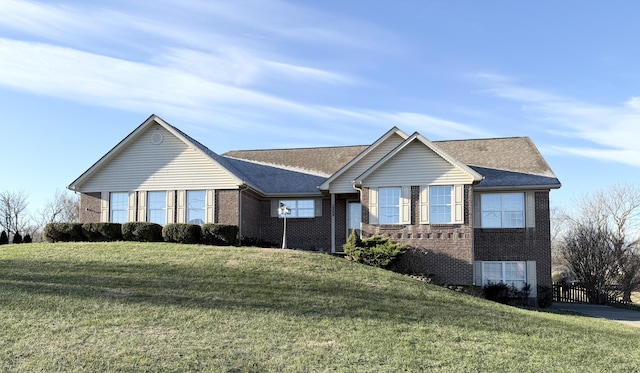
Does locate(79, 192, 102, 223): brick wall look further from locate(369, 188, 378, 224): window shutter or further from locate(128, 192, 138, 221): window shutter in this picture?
locate(369, 188, 378, 224): window shutter

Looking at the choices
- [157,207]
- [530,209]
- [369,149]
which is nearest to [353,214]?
[369,149]

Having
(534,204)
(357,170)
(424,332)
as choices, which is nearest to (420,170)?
(357,170)

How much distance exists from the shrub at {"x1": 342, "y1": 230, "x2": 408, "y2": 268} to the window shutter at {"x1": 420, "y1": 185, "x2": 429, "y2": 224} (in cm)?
159

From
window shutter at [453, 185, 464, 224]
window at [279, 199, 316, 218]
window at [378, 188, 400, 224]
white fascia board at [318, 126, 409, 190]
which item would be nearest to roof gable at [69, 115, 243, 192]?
window at [279, 199, 316, 218]

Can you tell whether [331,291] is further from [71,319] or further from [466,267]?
[466,267]

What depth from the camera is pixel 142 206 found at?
24.8 metres

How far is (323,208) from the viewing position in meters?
25.9

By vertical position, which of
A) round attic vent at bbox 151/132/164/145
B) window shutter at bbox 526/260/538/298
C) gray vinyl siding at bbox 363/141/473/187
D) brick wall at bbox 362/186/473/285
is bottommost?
window shutter at bbox 526/260/538/298

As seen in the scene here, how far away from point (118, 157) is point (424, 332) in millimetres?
18125

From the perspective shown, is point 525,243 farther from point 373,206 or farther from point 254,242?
point 254,242

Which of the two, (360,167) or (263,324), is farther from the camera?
(360,167)

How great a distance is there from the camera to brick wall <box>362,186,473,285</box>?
21.4 m

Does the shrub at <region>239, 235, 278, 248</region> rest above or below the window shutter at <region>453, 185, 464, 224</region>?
below

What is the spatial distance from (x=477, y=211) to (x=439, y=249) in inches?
116
